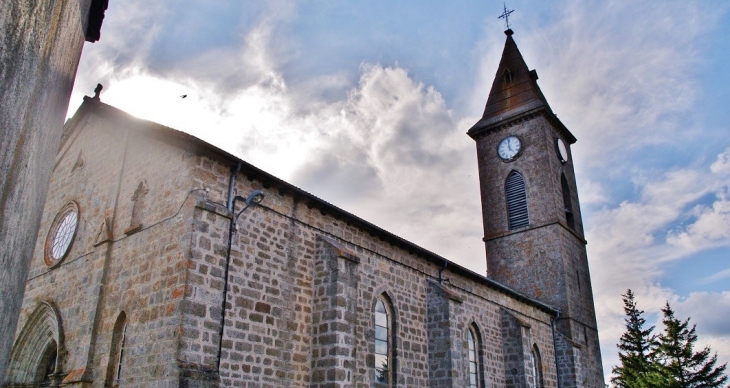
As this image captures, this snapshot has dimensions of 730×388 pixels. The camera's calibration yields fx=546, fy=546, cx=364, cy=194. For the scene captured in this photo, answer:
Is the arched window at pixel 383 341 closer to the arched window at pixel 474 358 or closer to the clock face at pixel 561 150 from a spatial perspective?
the arched window at pixel 474 358

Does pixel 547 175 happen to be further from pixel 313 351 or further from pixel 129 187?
pixel 129 187

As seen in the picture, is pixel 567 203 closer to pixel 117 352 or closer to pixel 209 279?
pixel 209 279

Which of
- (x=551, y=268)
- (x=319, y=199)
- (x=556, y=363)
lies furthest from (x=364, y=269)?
(x=551, y=268)

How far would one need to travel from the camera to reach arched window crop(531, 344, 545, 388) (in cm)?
2139

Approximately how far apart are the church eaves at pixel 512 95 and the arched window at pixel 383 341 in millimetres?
18103

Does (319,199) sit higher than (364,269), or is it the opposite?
(319,199)

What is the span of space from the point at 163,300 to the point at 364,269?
585cm

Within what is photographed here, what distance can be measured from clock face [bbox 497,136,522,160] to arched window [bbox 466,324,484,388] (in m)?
13.7

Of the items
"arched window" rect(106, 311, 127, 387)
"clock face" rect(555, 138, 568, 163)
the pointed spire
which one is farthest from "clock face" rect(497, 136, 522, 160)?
"arched window" rect(106, 311, 127, 387)

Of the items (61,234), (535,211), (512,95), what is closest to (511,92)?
(512,95)

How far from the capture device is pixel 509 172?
2959cm

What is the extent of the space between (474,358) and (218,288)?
10.6 metres

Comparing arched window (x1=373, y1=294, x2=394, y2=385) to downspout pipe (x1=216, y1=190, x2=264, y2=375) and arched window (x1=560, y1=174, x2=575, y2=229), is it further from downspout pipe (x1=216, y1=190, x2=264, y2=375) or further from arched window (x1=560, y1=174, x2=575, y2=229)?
arched window (x1=560, y1=174, x2=575, y2=229)

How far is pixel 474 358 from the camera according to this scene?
1803 centimetres
